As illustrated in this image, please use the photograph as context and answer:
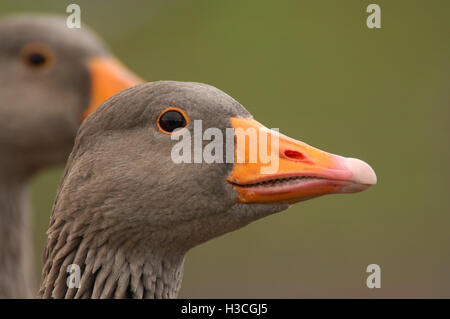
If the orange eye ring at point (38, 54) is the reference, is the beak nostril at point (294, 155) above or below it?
below

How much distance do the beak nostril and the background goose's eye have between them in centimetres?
55

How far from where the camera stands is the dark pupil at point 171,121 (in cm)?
356

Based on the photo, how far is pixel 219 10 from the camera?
600 inches

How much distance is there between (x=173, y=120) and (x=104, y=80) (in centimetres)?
280

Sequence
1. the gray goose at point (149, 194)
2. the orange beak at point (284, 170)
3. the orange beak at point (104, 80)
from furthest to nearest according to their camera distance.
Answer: the orange beak at point (104, 80)
the gray goose at point (149, 194)
the orange beak at point (284, 170)

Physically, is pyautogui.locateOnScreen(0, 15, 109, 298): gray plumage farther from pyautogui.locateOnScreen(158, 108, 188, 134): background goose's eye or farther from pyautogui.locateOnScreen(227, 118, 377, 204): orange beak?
pyautogui.locateOnScreen(227, 118, 377, 204): orange beak

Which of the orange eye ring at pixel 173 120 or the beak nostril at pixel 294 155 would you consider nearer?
the beak nostril at pixel 294 155

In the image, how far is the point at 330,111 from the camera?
12977 millimetres

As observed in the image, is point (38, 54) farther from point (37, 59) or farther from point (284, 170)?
point (284, 170)

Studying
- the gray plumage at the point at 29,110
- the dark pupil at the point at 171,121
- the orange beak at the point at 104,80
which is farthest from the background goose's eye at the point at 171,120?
the gray plumage at the point at 29,110

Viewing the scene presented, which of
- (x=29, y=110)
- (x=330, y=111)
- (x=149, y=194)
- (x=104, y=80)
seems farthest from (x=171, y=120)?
(x=330, y=111)

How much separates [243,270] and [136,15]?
6495 mm

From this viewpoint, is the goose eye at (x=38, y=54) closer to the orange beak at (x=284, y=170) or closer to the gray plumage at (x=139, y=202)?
the gray plumage at (x=139, y=202)
